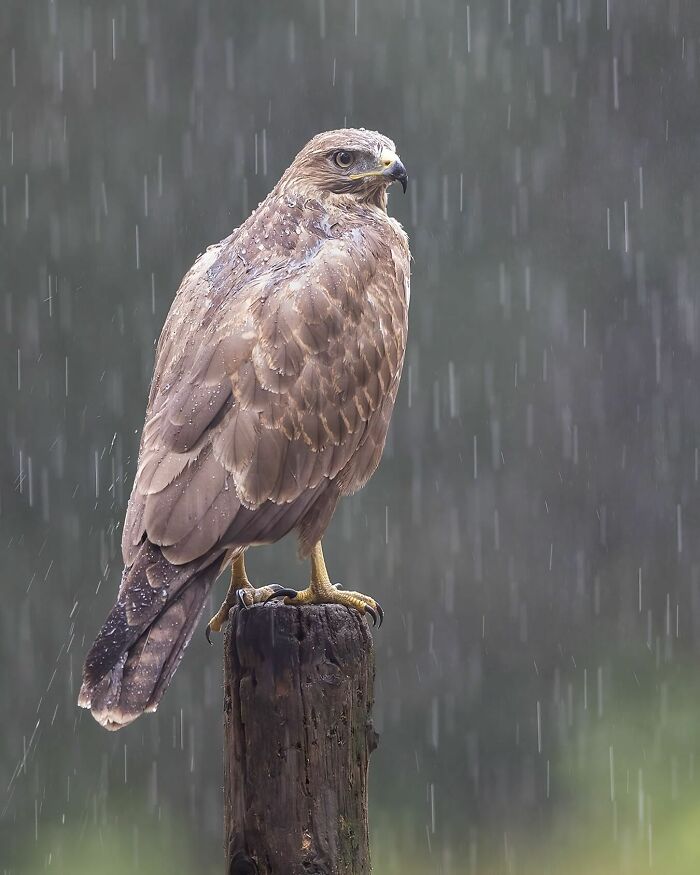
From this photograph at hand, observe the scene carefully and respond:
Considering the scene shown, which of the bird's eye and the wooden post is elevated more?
the bird's eye

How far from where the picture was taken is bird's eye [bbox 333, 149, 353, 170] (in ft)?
15.5

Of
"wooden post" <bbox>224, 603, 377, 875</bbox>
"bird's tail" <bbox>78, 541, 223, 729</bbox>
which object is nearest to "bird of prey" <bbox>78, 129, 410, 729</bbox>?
"bird's tail" <bbox>78, 541, 223, 729</bbox>

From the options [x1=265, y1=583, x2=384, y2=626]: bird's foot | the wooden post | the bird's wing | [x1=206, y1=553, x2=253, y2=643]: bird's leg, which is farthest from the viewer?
[x1=206, y1=553, x2=253, y2=643]: bird's leg

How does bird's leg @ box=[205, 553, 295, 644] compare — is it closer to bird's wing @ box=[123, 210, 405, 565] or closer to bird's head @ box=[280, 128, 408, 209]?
bird's wing @ box=[123, 210, 405, 565]

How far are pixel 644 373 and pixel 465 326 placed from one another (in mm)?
2030

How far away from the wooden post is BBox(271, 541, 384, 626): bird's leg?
49cm

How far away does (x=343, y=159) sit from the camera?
15.5 ft

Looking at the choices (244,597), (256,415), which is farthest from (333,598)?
(256,415)

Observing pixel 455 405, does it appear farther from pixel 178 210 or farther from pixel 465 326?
pixel 178 210

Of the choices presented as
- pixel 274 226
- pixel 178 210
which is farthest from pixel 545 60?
pixel 274 226

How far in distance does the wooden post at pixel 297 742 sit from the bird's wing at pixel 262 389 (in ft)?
1.13

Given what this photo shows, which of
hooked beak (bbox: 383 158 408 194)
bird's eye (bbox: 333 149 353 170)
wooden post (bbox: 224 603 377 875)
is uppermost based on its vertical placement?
bird's eye (bbox: 333 149 353 170)

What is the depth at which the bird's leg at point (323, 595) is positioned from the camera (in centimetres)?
406

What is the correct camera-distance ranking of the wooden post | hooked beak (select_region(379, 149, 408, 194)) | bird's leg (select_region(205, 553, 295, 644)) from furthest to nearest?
hooked beak (select_region(379, 149, 408, 194))
bird's leg (select_region(205, 553, 295, 644))
the wooden post
